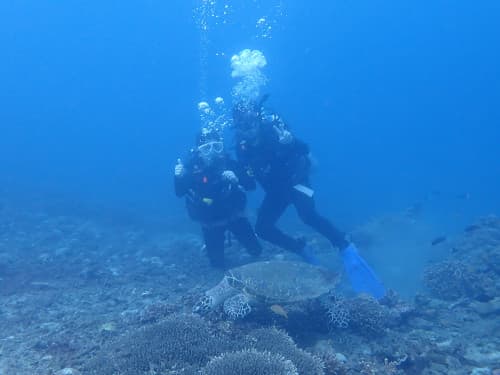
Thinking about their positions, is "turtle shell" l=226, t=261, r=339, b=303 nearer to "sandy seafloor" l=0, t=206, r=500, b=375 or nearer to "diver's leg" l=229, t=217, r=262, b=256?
"sandy seafloor" l=0, t=206, r=500, b=375

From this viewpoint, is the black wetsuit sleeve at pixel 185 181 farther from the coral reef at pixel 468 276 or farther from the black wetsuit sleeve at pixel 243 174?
the coral reef at pixel 468 276

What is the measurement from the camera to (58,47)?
619ft

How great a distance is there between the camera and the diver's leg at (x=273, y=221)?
10.6 metres

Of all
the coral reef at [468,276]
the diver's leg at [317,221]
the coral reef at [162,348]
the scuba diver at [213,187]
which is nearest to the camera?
the coral reef at [162,348]

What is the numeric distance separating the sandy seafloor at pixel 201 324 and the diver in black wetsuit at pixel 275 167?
6.05 ft

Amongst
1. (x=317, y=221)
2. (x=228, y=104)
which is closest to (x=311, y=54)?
(x=228, y=104)

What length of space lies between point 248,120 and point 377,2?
17014 cm

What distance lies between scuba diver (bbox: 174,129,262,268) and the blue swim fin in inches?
115

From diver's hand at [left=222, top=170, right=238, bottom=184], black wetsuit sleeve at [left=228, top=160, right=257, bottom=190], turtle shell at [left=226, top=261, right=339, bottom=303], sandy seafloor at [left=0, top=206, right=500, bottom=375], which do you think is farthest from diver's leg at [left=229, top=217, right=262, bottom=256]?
turtle shell at [left=226, top=261, right=339, bottom=303]

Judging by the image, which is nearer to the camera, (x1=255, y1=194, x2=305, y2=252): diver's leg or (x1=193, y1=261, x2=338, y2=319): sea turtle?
(x1=193, y1=261, x2=338, y2=319): sea turtle

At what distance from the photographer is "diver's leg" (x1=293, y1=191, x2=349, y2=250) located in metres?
10.3

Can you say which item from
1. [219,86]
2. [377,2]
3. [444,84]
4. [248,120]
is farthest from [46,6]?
[444,84]

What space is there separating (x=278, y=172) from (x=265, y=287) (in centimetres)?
460

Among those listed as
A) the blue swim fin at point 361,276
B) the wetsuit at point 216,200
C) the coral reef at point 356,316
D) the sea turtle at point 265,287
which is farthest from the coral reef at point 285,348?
the wetsuit at point 216,200
